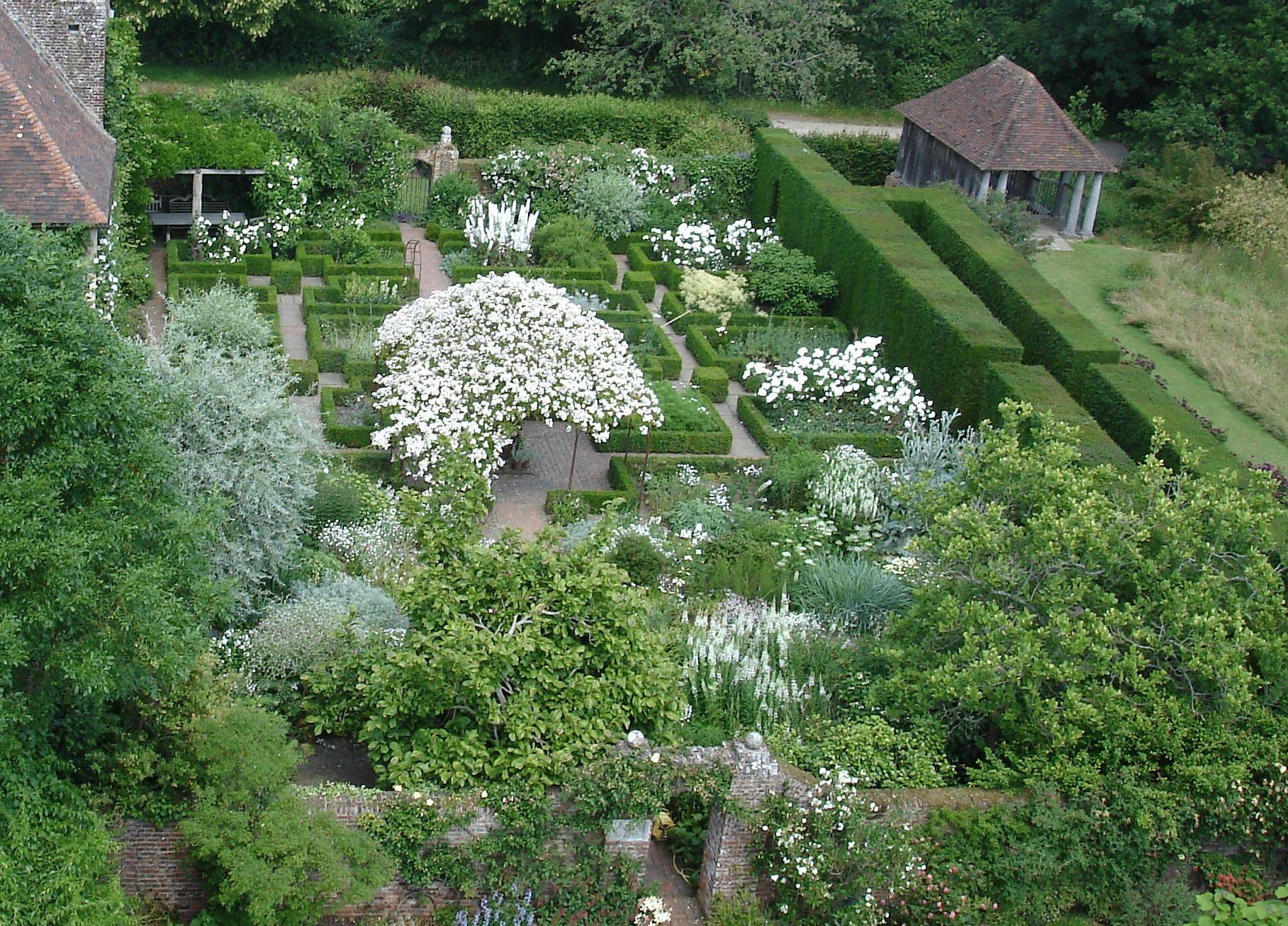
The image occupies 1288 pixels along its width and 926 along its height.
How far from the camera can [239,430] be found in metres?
15.5

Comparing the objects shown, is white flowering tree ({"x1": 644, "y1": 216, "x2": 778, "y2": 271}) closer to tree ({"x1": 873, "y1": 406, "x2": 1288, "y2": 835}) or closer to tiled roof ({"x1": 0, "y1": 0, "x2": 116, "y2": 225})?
tiled roof ({"x1": 0, "y1": 0, "x2": 116, "y2": 225})

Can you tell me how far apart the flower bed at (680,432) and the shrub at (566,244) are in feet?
20.2

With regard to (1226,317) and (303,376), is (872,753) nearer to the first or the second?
(303,376)

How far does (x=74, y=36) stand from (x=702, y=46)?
54.1ft

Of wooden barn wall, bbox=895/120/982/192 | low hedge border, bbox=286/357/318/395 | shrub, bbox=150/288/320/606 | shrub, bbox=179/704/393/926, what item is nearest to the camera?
shrub, bbox=179/704/393/926

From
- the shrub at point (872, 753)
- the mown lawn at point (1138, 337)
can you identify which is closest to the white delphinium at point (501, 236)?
the mown lawn at point (1138, 337)

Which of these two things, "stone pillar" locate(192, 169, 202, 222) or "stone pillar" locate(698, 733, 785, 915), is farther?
"stone pillar" locate(192, 169, 202, 222)

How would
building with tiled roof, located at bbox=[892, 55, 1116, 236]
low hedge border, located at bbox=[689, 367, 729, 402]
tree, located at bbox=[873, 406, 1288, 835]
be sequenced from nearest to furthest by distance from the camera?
tree, located at bbox=[873, 406, 1288, 835], low hedge border, located at bbox=[689, 367, 729, 402], building with tiled roof, located at bbox=[892, 55, 1116, 236]

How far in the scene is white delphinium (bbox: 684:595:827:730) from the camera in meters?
14.2

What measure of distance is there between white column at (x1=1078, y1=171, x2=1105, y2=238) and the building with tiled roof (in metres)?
0.02

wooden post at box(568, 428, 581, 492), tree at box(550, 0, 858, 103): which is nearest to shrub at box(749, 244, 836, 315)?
wooden post at box(568, 428, 581, 492)

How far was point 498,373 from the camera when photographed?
18.2 metres

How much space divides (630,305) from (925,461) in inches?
302

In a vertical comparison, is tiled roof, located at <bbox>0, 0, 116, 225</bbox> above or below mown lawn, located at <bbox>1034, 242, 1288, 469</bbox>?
above
